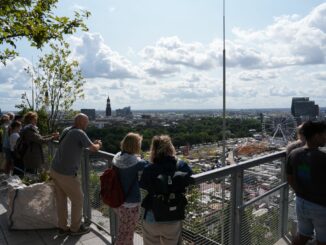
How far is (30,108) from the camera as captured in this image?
10.4 meters

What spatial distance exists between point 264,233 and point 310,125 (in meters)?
1.65

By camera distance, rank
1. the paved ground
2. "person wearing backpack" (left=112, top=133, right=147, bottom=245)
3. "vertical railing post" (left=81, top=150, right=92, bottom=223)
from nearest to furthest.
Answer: "person wearing backpack" (left=112, top=133, right=147, bottom=245), the paved ground, "vertical railing post" (left=81, top=150, right=92, bottom=223)

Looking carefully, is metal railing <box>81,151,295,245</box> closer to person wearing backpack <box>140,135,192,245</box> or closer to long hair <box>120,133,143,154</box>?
person wearing backpack <box>140,135,192,245</box>

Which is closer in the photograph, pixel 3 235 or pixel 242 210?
pixel 242 210

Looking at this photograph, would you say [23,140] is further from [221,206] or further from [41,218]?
[221,206]

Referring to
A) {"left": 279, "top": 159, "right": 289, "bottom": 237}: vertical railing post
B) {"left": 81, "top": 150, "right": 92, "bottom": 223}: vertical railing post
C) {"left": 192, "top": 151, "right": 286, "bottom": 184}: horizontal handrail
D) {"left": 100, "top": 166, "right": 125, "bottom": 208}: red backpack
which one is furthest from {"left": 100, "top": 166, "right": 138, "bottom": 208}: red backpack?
{"left": 279, "top": 159, "right": 289, "bottom": 237}: vertical railing post

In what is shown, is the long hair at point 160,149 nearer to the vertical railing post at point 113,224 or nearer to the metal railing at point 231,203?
the metal railing at point 231,203

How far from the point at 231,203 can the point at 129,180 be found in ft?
3.63

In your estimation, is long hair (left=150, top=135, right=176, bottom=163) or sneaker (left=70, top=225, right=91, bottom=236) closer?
long hair (left=150, top=135, right=176, bottom=163)

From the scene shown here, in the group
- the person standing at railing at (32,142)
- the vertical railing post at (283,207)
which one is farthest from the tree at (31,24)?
the vertical railing post at (283,207)

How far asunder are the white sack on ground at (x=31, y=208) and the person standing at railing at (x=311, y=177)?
3.39 metres

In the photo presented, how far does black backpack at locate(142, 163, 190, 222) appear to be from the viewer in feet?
9.37

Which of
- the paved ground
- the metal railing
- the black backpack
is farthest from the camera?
Result: the paved ground

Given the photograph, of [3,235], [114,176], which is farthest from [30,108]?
[114,176]
